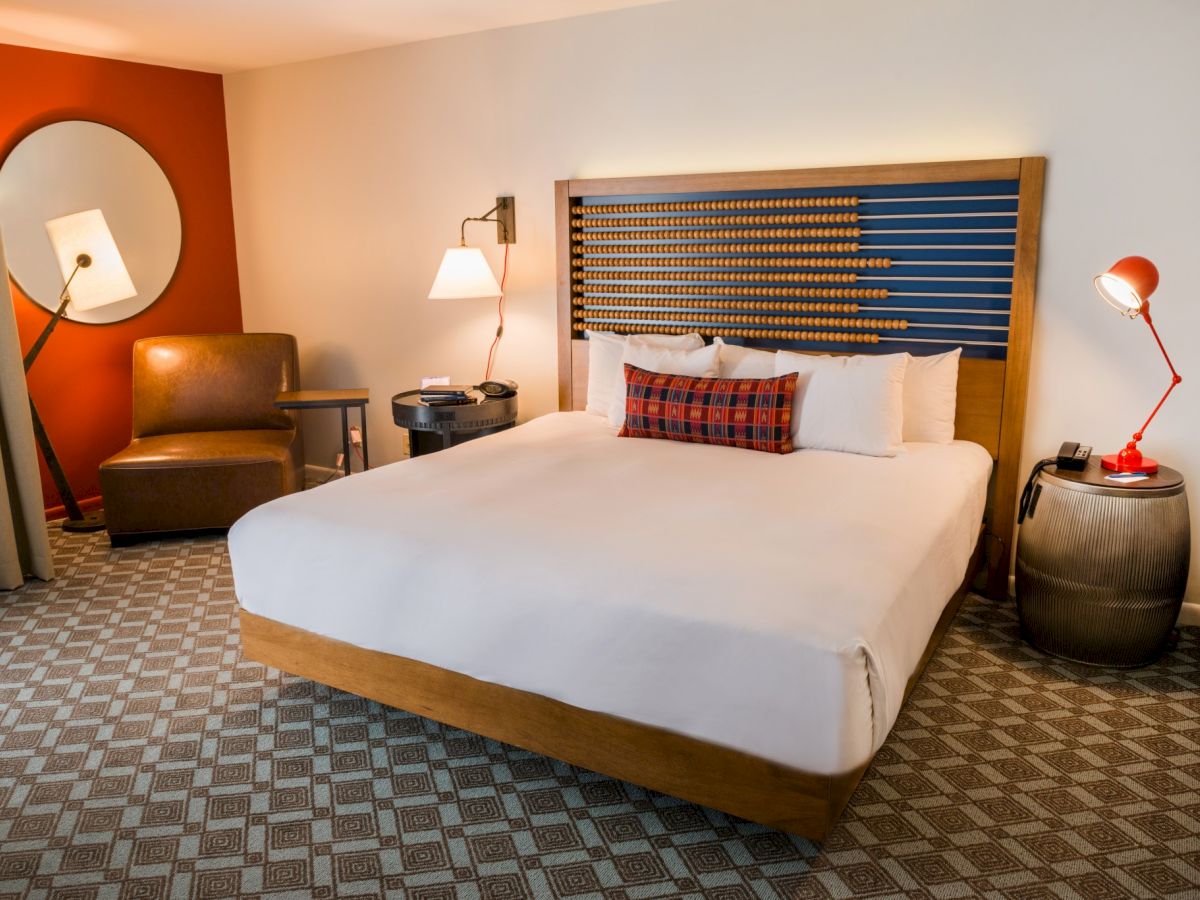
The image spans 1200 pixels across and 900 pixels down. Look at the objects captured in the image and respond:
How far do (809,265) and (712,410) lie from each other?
842 mm

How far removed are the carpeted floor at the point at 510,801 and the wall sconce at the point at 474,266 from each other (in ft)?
6.38

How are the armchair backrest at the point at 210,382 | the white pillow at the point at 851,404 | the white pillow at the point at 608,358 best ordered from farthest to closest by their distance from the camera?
1. the armchair backrest at the point at 210,382
2. the white pillow at the point at 608,358
3. the white pillow at the point at 851,404

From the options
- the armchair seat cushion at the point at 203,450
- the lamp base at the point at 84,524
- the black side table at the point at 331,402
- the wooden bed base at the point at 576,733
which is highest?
the black side table at the point at 331,402

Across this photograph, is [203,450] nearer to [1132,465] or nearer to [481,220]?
[481,220]

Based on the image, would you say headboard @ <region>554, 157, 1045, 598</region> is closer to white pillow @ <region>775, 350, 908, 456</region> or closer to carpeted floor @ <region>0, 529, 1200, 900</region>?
white pillow @ <region>775, 350, 908, 456</region>

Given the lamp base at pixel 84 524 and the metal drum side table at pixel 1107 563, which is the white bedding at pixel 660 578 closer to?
the metal drum side table at pixel 1107 563

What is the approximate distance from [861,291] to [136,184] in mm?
3812

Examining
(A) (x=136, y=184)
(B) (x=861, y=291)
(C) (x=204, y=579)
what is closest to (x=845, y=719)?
(B) (x=861, y=291)

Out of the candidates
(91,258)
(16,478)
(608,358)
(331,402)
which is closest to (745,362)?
(608,358)

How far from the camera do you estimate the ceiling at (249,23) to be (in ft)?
12.7

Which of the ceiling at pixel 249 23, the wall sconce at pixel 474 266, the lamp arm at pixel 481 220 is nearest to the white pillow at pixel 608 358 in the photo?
the wall sconce at pixel 474 266

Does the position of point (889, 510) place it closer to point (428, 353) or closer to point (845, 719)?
point (845, 719)

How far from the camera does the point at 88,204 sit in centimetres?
476

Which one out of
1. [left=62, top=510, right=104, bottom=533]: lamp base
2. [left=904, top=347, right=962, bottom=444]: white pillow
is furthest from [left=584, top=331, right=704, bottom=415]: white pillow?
[left=62, top=510, right=104, bottom=533]: lamp base
